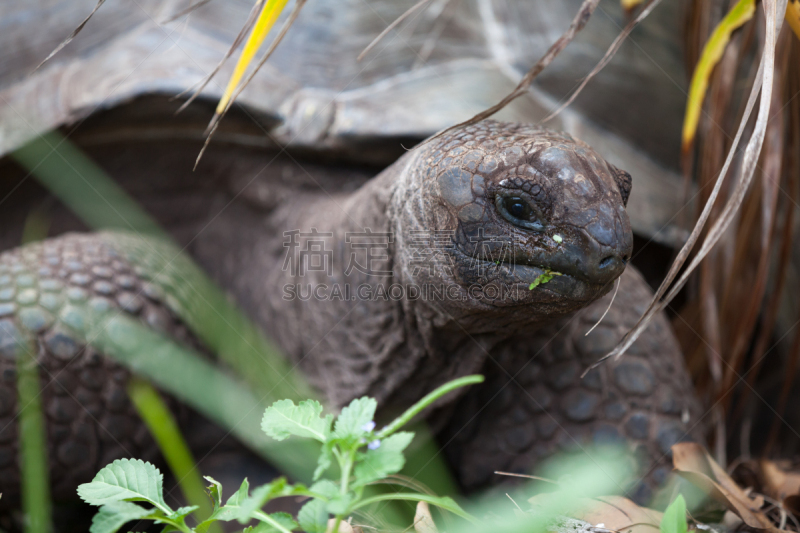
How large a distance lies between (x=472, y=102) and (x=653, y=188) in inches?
31.7

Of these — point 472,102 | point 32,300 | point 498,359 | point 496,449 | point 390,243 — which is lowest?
point 496,449

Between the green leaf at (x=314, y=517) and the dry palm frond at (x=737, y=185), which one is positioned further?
the dry palm frond at (x=737, y=185)

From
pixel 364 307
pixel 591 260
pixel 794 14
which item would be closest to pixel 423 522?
pixel 591 260

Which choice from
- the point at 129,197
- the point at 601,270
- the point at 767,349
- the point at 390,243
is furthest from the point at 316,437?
the point at 767,349

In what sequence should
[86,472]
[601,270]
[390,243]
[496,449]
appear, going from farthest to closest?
[496,449]
[86,472]
[390,243]
[601,270]

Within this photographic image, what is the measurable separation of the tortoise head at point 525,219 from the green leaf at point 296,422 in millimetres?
481

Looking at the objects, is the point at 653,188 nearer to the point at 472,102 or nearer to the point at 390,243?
the point at 472,102

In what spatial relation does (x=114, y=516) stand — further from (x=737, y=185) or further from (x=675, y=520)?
(x=737, y=185)

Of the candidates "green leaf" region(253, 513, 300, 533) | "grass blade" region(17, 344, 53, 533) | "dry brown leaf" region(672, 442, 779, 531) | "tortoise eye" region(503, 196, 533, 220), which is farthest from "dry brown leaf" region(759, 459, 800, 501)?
"grass blade" region(17, 344, 53, 533)

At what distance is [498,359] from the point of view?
5.66 feet

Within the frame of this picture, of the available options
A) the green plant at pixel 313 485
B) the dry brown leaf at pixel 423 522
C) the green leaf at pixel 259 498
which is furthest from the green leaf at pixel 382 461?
the dry brown leaf at pixel 423 522

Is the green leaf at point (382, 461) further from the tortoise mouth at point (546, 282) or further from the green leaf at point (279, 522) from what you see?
the tortoise mouth at point (546, 282)

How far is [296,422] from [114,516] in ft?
0.88

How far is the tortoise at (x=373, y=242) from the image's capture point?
4.00 ft
